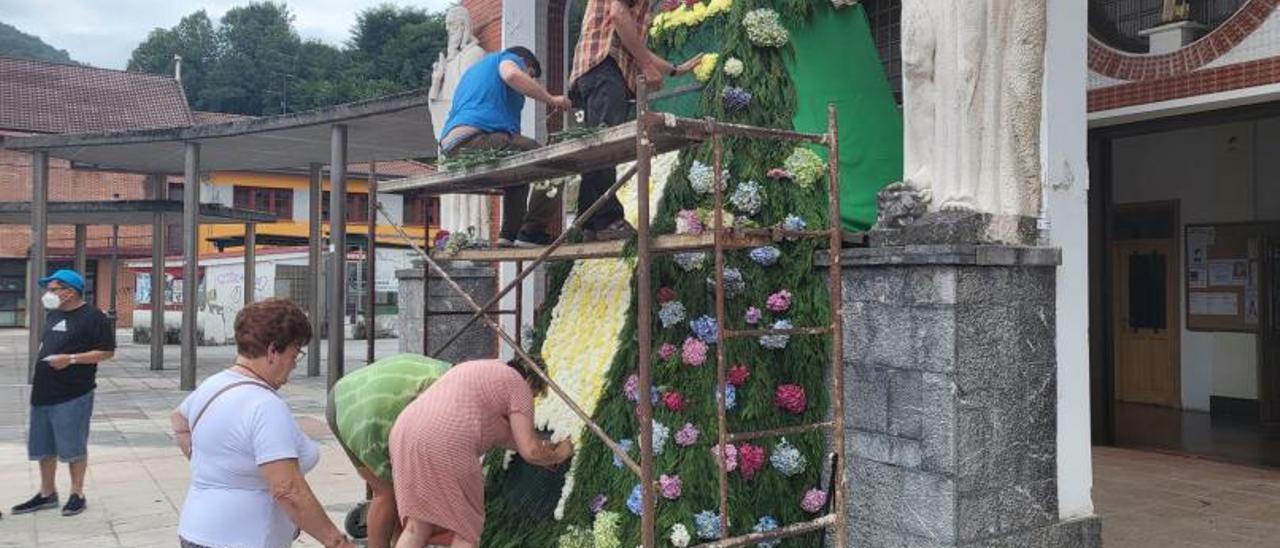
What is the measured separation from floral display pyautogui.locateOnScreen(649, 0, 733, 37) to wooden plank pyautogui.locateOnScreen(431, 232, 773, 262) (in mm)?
1596

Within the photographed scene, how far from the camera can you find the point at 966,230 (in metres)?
5.09

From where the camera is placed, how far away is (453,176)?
6.38 meters

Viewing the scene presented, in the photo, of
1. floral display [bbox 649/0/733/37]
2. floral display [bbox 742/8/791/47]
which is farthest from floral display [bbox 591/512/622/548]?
floral display [bbox 649/0/733/37]

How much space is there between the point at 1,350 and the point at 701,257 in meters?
27.3

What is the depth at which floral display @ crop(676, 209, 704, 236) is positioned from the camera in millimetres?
5547

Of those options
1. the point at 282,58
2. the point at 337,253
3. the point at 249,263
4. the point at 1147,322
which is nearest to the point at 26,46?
the point at 282,58

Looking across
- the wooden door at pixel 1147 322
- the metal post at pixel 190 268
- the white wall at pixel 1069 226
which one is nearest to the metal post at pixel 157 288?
the metal post at pixel 190 268

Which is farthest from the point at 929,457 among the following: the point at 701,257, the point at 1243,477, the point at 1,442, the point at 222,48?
the point at 222,48

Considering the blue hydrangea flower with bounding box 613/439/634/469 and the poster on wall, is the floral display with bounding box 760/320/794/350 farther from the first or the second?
the poster on wall

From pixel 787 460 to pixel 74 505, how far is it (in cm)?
520

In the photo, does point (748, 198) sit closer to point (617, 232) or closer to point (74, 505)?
point (617, 232)

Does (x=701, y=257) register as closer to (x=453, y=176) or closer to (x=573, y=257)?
(x=573, y=257)

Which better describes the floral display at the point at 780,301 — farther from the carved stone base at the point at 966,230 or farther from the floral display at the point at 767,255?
the carved stone base at the point at 966,230

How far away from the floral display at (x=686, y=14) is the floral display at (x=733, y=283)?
5.47ft
